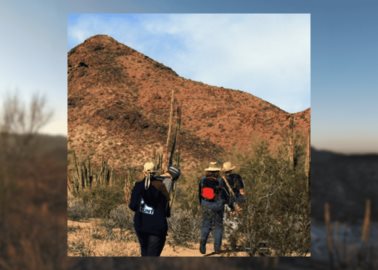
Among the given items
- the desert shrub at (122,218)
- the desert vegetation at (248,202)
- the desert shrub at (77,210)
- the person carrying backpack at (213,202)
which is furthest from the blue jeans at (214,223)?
→ the desert shrub at (77,210)

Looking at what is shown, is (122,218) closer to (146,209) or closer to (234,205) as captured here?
(234,205)

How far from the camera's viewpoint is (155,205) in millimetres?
8586

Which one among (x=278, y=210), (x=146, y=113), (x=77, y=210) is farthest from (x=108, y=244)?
(x=146, y=113)

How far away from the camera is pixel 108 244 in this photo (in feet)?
36.6

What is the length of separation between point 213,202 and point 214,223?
18.2 inches

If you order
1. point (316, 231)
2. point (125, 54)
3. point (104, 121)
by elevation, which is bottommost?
point (316, 231)

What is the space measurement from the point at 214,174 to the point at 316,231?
3500mm

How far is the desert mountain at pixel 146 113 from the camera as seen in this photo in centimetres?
1316

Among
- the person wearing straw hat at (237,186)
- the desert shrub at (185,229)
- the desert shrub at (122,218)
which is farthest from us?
the desert shrub at (122,218)

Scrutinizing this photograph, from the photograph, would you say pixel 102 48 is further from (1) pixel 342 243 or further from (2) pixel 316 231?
(1) pixel 342 243

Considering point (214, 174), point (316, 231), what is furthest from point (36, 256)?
point (316, 231)

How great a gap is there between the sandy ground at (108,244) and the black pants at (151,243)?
5.29 feet

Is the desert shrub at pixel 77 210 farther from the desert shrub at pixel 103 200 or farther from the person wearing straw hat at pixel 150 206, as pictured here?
the person wearing straw hat at pixel 150 206

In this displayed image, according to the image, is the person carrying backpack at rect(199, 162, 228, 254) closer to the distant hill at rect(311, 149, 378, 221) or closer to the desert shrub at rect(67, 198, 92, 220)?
the desert shrub at rect(67, 198, 92, 220)
